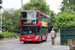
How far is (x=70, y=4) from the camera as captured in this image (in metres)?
27.3

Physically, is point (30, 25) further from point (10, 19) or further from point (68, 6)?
point (10, 19)

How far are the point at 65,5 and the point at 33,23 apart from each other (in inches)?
196

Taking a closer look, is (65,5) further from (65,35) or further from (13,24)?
(13,24)

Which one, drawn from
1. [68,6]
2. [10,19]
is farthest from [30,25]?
[10,19]

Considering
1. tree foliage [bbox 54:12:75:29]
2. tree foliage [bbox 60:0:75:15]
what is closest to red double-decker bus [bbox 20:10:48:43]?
tree foliage [bbox 60:0:75:15]

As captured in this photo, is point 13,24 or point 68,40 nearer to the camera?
point 68,40

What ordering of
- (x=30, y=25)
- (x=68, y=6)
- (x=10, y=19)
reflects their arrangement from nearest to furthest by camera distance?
(x=30, y=25) < (x=68, y=6) < (x=10, y=19)

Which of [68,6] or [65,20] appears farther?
[68,6]

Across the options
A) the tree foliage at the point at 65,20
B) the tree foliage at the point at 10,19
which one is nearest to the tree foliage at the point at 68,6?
the tree foliage at the point at 65,20

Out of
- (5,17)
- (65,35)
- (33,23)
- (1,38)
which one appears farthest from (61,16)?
(5,17)

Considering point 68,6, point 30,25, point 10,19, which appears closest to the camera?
point 30,25

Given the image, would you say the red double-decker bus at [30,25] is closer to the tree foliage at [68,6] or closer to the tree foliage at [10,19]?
the tree foliage at [68,6]

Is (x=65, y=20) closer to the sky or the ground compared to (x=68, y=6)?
closer to the ground

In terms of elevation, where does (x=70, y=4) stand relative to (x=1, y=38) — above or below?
above
